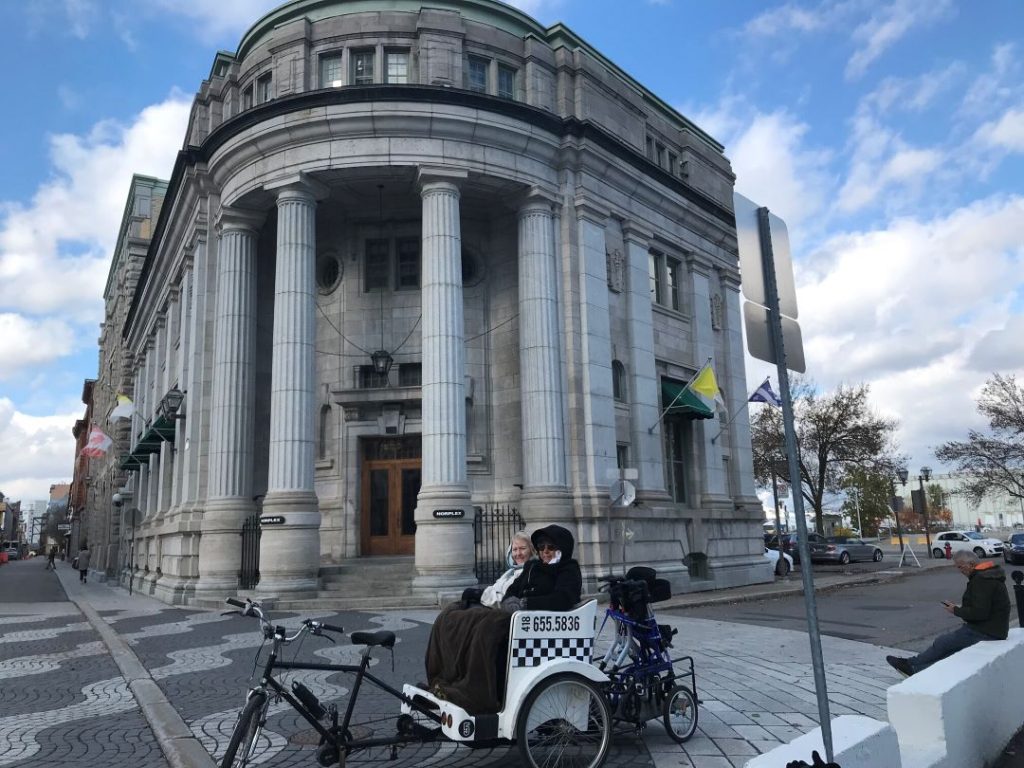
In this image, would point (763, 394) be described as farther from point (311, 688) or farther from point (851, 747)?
point (851, 747)

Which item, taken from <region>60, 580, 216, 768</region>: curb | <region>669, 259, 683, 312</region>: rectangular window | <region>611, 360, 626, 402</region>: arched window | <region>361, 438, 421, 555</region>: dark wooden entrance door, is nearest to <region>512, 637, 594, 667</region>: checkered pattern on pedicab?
<region>60, 580, 216, 768</region>: curb

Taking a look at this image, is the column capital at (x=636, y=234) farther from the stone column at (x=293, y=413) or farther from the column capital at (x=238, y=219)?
the column capital at (x=238, y=219)

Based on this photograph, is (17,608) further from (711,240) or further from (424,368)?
(711,240)

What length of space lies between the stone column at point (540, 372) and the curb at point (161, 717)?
9.84 m

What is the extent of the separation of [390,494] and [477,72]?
11.6 m

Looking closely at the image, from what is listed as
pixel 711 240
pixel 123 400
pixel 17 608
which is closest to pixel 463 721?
pixel 17 608

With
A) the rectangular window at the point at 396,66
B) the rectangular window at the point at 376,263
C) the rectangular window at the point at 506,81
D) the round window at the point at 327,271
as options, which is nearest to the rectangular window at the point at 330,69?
the rectangular window at the point at 396,66

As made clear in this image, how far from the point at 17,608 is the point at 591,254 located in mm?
18081

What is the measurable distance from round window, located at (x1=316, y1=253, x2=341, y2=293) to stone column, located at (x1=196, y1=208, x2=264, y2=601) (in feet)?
7.55

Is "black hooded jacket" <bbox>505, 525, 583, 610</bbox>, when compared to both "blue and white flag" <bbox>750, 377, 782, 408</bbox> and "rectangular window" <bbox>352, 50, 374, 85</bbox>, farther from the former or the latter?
"blue and white flag" <bbox>750, 377, 782, 408</bbox>

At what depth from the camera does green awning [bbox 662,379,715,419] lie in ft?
75.3

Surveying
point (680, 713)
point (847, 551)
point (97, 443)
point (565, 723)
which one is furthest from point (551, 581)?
point (847, 551)

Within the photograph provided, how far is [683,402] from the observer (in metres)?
22.9

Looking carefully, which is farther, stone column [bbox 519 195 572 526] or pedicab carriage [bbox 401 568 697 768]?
stone column [bbox 519 195 572 526]
